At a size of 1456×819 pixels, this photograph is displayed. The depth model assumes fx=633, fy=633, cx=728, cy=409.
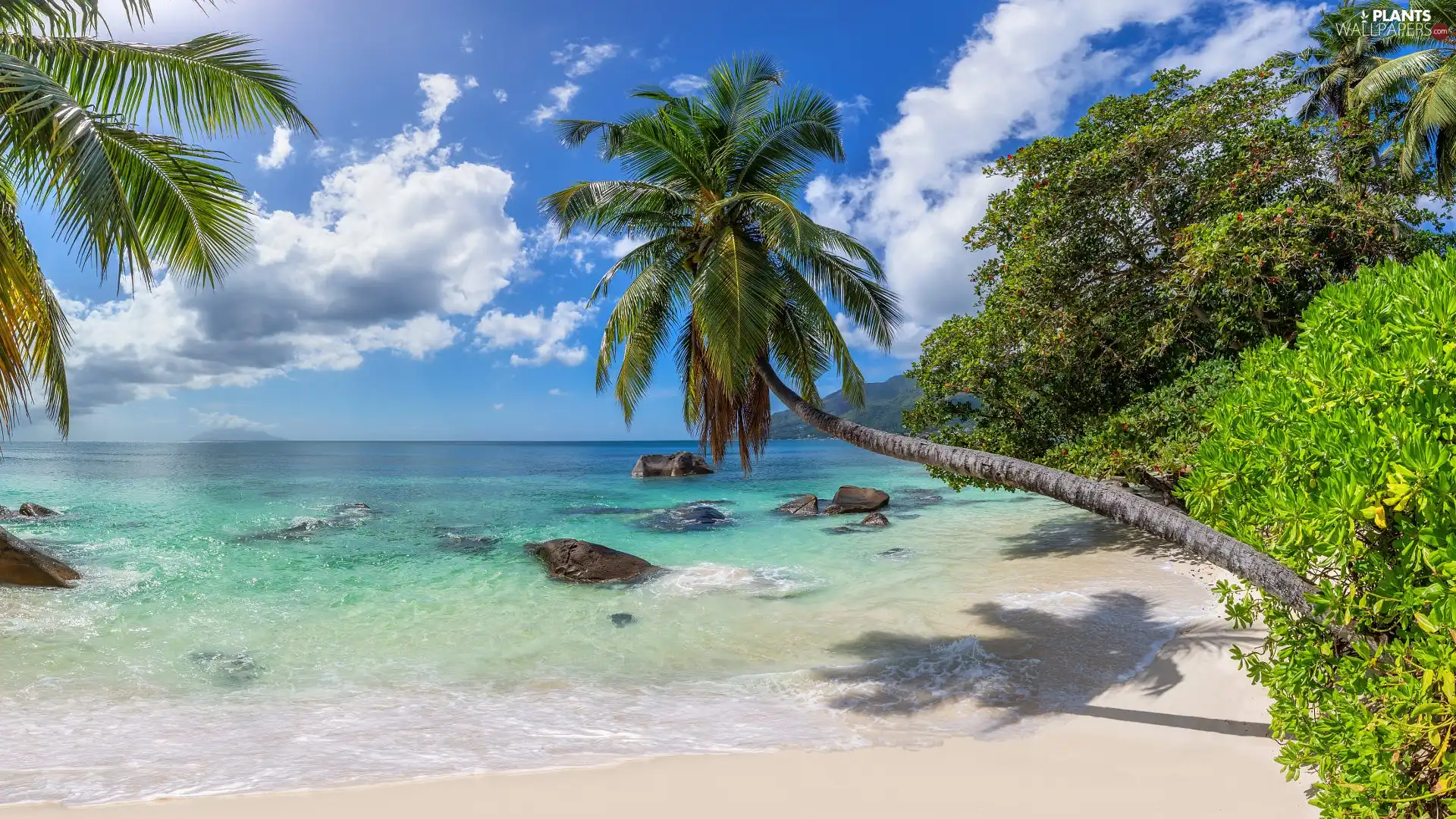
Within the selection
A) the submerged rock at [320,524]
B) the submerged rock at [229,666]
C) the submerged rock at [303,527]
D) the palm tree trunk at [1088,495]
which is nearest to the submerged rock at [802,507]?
the palm tree trunk at [1088,495]

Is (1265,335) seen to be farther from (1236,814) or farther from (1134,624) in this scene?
(1236,814)

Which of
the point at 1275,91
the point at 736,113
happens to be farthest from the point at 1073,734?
the point at 1275,91

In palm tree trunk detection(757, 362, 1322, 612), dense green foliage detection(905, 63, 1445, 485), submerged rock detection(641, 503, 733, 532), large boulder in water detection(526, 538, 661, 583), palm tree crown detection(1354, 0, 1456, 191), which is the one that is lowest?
submerged rock detection(641, 503, 733, 532)

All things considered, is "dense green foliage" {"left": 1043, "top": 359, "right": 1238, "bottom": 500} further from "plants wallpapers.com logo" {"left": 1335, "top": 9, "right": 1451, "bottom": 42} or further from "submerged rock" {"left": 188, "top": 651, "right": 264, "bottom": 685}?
"plants wallpapers.com logo" {"left": 1335, "top": 9, "right": 1451, "bottom": 42}

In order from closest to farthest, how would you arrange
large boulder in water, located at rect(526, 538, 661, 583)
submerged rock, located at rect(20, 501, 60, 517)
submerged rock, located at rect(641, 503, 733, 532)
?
large boulder in water, located at rect(526, 538, 661, 583)
submerged rock, located at rect(641, 503, 733, 532)
submerged rock, located at rect(20, 501, 60, 517)

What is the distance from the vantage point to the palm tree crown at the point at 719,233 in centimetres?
956

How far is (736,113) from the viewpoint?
10.1 metres

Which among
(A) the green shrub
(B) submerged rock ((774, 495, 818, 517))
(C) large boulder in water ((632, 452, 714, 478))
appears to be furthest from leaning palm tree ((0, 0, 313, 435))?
(C) large boulder in water ((632, 452, 714, 478))

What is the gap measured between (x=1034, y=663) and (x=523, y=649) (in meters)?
7.06

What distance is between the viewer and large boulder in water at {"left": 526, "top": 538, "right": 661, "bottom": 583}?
13.3 meters

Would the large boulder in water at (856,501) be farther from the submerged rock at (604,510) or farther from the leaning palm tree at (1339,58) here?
the leaning palm tree at (1339,58)

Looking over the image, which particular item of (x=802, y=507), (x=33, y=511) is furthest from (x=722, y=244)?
(x=33, y=511)

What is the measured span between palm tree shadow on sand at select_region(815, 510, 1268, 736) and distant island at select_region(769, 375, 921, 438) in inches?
124

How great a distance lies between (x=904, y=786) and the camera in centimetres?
519
